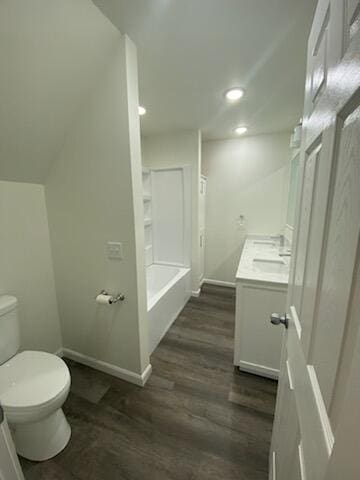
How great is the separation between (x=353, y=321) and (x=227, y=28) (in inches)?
62.5

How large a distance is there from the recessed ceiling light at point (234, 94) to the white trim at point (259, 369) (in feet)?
7.83

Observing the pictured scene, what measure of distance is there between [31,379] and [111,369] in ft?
2.21

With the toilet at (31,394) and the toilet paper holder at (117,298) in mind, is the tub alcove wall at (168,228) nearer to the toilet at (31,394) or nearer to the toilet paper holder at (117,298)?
the toilet paper holder at (117,298)

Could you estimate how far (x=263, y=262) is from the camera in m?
2.17

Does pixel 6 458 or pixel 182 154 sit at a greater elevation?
pixel 182 154

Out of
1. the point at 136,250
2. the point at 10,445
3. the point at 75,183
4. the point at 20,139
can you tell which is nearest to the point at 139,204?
the point at 136,250

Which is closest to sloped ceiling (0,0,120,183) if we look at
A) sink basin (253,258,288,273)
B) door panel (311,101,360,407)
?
door panel (311,101,360,407)

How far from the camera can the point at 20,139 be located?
128cm

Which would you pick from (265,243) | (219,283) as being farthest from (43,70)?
(219,283)

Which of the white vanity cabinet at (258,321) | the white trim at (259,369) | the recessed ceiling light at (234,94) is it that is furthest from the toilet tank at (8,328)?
the recessed ceiling light at (234,94)

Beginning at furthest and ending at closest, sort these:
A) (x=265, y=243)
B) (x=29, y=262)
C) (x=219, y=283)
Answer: (x=219, y=283)
(x=265, y=243)
(x=29, y=262)

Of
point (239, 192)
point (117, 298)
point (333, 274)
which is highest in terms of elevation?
point (239, 192)

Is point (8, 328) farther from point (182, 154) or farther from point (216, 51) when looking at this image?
point (182, 154)

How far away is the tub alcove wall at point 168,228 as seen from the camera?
281cm
